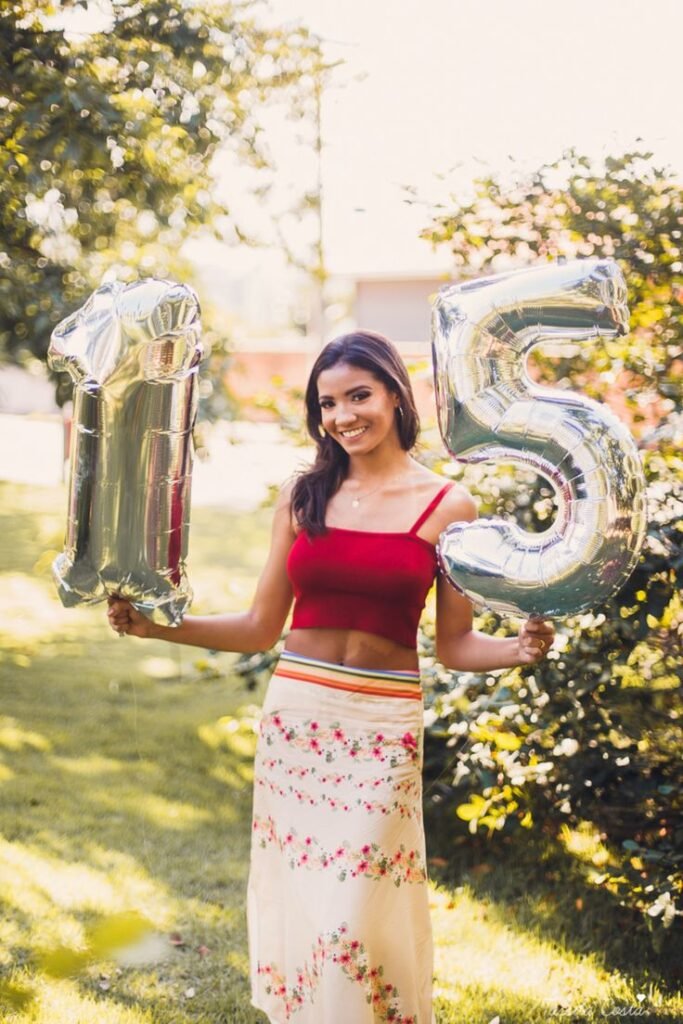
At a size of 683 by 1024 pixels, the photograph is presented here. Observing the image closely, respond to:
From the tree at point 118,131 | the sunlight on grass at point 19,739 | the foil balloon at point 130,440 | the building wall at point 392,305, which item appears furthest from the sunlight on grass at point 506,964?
the building wall at point 392,305

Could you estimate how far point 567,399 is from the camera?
2236 millimetres

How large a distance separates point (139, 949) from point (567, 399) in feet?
7.17

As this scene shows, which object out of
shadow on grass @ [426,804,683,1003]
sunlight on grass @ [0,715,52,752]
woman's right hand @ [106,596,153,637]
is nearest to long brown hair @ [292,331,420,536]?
woman's right hand @ [106,596,153,637]

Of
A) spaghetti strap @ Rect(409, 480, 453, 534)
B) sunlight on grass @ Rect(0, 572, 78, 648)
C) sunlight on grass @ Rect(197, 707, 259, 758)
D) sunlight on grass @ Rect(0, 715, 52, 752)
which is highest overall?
spaghetti strap @ Rect(409, 480, 453, 534)

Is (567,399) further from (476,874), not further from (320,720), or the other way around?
(476,874)

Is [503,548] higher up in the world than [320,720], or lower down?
higher up

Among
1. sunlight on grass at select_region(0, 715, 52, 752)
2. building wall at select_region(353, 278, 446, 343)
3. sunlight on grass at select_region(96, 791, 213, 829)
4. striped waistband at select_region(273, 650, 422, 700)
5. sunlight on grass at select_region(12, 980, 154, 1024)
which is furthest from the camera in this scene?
building wall at select_region(353, 278, 446, 343)

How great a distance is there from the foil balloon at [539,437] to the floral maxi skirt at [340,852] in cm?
36

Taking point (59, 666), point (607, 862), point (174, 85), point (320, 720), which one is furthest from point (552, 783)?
point (59, 666)

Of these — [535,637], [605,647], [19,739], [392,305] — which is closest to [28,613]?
[19,739]

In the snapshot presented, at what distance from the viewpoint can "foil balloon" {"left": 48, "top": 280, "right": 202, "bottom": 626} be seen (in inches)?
90.4

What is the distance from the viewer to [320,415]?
2643 mm

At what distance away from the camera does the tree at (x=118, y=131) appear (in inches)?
137

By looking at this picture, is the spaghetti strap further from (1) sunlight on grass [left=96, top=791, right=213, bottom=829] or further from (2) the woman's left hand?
(1) sunlight on grass [left=96, top=791, right=213, bottom=829]
